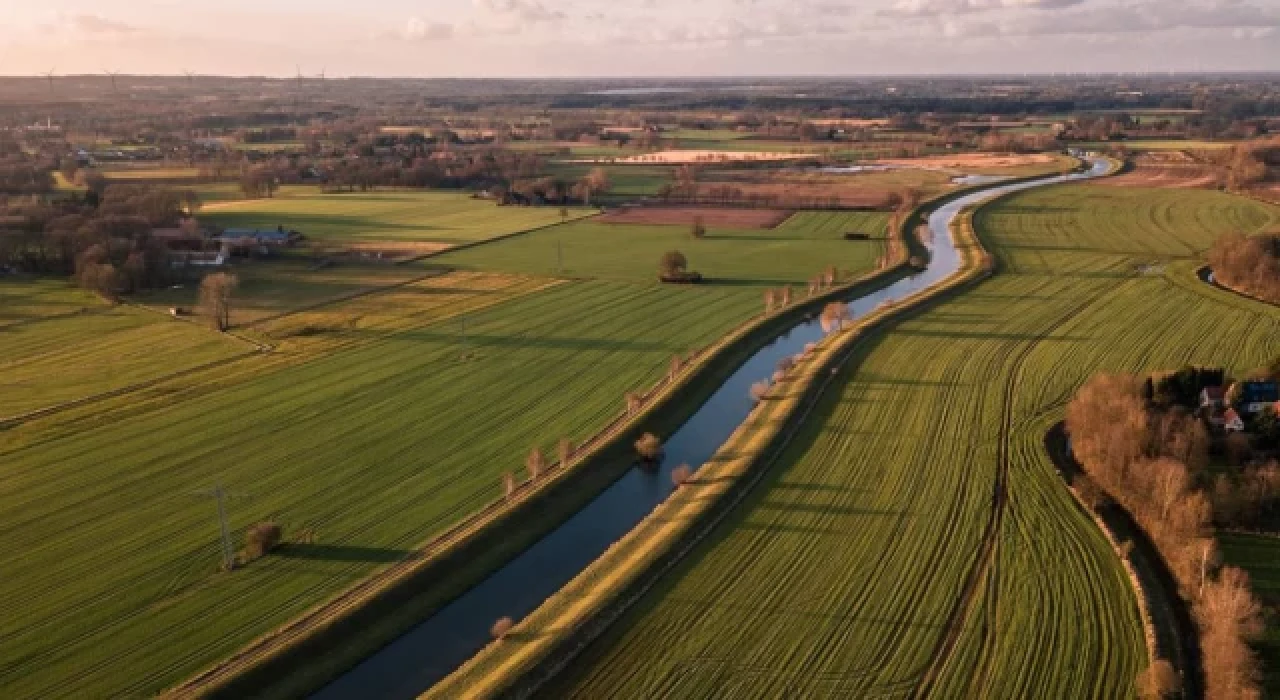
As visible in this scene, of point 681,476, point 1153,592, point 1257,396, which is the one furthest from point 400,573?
point 1257,396

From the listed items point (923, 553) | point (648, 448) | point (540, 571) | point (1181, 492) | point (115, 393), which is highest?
point (115, 393)

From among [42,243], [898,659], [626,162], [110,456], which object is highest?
[626,162]

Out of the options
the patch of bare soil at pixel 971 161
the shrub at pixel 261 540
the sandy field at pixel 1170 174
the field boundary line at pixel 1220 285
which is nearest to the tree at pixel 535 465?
the shrub at pixel 261 540

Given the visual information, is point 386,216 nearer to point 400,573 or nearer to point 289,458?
point 289,458

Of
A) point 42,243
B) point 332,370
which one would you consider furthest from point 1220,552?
point 42,243

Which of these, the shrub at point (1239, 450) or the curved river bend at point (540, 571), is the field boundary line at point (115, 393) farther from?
the shrub at point (1239, 450)

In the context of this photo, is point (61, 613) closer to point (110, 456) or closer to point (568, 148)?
point (110, 456)
